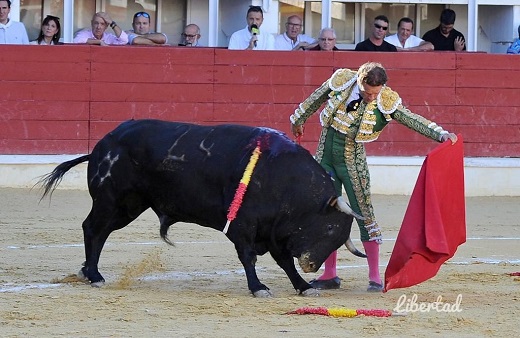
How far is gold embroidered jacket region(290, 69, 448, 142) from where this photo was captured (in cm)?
605

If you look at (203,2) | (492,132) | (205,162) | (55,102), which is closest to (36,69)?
(55,102)

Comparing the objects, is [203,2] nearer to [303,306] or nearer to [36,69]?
[36,69]

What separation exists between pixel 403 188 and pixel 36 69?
347cm

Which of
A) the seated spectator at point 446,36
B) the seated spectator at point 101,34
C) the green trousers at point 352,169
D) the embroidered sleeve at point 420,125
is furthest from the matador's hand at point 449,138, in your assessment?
the seated spectator at point 446,36

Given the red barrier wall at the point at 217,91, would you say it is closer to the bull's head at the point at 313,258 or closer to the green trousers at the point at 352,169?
the green trousers at the point at 352,169

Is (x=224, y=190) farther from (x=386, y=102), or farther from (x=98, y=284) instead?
(x=386, y=102)

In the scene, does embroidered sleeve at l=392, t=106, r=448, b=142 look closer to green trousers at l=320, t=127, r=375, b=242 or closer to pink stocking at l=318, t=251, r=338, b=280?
green trousers at l=320, t=127, r=375, b=242

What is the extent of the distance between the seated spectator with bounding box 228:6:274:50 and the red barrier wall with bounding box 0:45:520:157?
6.7 inches

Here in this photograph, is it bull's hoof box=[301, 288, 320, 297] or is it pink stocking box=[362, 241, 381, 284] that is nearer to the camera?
bull's hoof box=[301, 288, 320, 297]

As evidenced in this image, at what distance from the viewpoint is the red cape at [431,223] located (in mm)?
5871

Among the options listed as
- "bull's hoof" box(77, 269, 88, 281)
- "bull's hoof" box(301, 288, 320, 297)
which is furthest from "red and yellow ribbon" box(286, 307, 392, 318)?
"bull's hoof" box(77, 269, 88, 281)

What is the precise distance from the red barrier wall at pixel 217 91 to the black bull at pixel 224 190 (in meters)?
4.54

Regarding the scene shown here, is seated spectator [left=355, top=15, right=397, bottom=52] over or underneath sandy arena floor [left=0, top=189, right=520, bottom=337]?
over

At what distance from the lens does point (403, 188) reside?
11.1 metres
